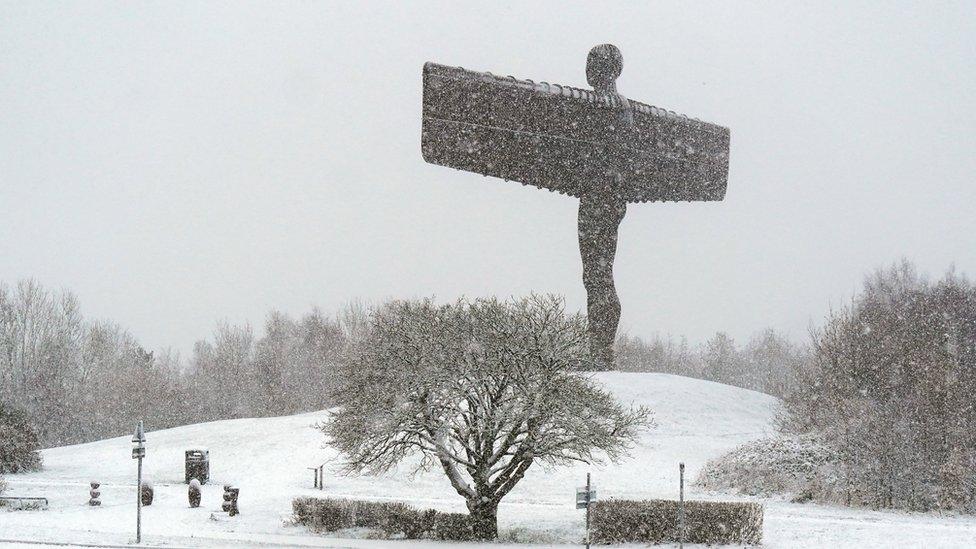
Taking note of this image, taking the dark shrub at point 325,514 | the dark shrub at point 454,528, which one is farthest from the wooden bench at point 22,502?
the dark shrub at point 454,528

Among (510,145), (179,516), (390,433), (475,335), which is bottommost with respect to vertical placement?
(179,516)

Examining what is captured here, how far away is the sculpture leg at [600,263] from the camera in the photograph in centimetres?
4112

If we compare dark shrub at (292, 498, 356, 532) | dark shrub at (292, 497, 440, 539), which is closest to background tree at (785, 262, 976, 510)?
dark shrub at (292, 497, 440, 539)

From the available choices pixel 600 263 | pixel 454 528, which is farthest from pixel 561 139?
pixel 454 528

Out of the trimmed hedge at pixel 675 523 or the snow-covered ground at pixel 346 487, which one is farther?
the snow-covered ground at pixel 346 487

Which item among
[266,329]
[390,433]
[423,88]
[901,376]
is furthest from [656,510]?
[266,329]

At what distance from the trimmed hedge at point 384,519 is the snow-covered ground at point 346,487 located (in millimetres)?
601

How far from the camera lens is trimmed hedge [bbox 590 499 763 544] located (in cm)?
2073

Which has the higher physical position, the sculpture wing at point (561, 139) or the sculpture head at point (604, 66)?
the sculpture head at point (604, 66)

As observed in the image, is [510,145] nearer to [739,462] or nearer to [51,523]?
[739,462]

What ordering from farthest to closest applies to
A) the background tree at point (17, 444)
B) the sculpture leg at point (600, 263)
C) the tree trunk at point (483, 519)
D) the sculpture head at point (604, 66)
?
the sculpture leg at point (600, 263) < the sculpture head at point (604, 66) < the background tree at point (17, 444) < the tree trunk at point (483, 519)

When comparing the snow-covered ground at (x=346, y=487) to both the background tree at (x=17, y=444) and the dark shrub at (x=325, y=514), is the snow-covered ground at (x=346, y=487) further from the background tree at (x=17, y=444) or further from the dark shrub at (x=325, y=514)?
the background tree at (x=17, y=444)

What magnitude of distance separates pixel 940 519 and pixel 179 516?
19.2 meters

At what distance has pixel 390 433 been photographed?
21281 millimetres
